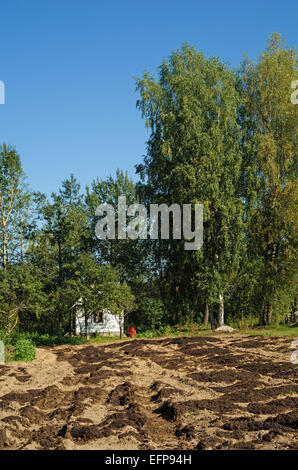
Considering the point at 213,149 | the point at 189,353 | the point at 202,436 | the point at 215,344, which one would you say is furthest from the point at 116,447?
the point at 213,149

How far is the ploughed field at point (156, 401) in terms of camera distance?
7.13 m

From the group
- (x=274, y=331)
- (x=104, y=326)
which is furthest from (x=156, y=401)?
(x=104, y=326)

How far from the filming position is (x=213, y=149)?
23.4m

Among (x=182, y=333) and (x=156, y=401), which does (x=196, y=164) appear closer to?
(x=182, y=333)

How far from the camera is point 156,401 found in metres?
9.84

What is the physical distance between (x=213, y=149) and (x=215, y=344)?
32.9ft

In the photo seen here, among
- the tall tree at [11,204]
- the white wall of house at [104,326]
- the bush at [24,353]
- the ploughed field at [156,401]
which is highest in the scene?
the tall tree at [11,204]

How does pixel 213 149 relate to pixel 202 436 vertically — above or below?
above

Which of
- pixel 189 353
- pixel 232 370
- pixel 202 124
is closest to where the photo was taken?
pixel 232 370

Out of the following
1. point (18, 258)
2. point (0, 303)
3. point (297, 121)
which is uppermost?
point (297, 121)

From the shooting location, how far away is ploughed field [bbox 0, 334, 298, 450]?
23.4ft

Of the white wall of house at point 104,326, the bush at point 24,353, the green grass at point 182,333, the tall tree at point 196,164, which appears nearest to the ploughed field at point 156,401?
the bush at point 24,353

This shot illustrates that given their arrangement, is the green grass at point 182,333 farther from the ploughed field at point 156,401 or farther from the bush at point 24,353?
the ploughed field at point 156,401

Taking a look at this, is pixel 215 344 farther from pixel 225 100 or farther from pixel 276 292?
pixel 225 100
